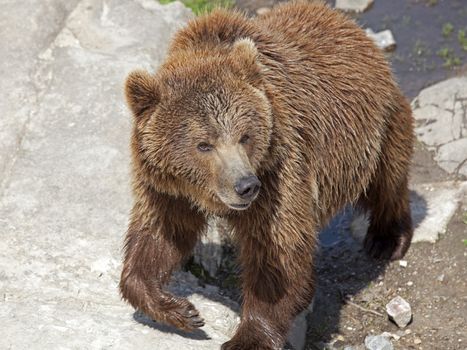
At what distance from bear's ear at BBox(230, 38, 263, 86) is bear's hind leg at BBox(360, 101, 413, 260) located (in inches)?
59.5

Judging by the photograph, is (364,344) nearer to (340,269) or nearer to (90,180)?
(340,269)

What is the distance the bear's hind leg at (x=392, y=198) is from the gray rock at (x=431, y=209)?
18 cm

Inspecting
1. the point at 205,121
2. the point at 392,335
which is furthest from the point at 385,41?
the point at 205,121

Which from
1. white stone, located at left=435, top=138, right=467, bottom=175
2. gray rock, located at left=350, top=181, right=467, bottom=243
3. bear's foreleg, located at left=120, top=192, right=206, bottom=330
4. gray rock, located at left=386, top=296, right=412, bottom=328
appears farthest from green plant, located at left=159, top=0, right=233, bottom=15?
bear's foreleg, located at left=120, top=192, right=206, bottom=330

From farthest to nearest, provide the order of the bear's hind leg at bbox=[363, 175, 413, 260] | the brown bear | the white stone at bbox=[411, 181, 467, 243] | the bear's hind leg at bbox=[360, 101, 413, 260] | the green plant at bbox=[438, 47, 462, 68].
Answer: the green plant at bbox=[438, 47, 462, 68] → the white stone at bbox=[411, 181, 467, 243] → the bear's hind leg at bbox=[363, 175, 413, 260] → the bear's hind leg at bbox=[360, 101, 413, 260] → the brown bear

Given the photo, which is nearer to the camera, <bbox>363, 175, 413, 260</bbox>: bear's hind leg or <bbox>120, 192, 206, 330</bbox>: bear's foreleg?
<bbox>120, 192, 206, 330</bbox>: bear's foreleg

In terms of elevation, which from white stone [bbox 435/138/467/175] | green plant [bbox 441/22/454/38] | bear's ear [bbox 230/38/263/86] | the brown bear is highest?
bear's ear [bbox 230/38/263/86]

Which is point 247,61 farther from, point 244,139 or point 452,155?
point 452,155

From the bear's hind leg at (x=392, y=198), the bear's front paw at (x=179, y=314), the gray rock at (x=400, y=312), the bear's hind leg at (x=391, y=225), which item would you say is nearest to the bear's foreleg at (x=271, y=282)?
the bear's front paw at (x=179, y=314)

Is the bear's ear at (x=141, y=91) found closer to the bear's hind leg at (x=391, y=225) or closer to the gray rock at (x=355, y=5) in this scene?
the bear's hind leg at (x=391, y=225)

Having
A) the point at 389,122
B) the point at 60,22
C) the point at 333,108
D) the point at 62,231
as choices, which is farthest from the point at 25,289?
the point at 60,22

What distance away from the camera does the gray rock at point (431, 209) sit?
702cm

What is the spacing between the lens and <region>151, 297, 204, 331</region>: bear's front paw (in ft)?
17.1

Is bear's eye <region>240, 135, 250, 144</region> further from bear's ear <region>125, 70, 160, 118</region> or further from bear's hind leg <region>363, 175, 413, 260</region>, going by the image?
bear's hind leg <region>363, 175, 413, 260</region>
